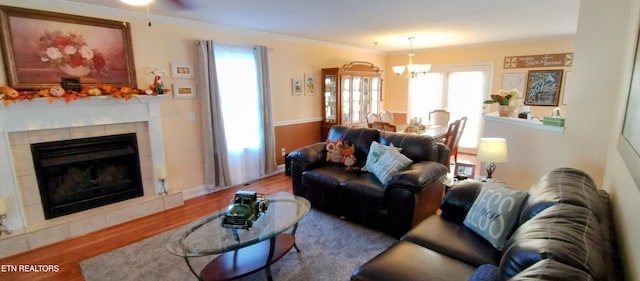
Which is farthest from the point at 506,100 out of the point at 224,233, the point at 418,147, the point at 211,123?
the point at 211,123

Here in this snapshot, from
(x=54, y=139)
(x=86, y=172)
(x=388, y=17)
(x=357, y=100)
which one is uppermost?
(x=388, y=17)

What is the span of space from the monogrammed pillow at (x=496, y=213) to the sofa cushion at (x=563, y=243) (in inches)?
20.8

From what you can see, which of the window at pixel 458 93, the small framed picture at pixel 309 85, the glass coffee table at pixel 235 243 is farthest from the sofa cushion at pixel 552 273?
the window at pixel 458 93

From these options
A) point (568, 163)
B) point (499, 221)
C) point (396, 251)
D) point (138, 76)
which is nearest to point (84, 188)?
point (138, 76)

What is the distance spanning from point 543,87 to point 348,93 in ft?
11.7

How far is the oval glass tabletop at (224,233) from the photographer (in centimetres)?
195

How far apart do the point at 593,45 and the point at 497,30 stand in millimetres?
2279

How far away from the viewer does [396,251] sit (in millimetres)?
1753

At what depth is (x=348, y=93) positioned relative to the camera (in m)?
5.72

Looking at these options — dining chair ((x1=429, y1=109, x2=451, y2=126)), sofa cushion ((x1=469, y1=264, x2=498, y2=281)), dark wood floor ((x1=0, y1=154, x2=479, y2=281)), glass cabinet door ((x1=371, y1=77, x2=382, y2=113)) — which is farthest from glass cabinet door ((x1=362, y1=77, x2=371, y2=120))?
sofa cushion ((x1=469, y1=264, x2=498, y2=281))

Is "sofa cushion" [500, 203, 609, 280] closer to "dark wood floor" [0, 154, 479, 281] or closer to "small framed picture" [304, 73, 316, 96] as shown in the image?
"dark wood floor" [0, 154, 479, 281]

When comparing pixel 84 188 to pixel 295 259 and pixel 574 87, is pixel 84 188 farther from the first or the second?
pixel 574 87

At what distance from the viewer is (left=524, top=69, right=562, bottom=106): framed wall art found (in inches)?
204

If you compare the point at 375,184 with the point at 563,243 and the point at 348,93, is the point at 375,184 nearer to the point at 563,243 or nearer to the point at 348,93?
the point at 563,243
